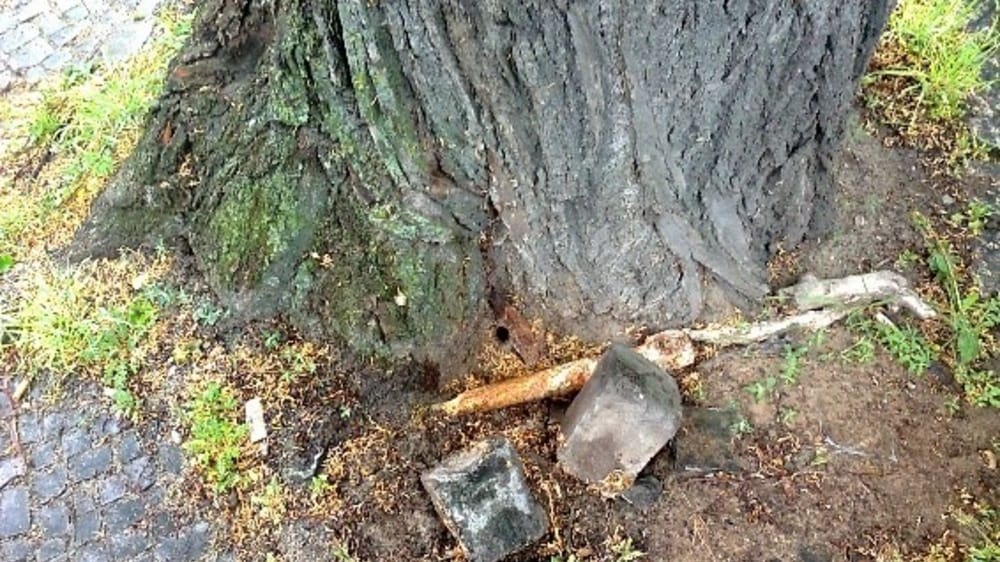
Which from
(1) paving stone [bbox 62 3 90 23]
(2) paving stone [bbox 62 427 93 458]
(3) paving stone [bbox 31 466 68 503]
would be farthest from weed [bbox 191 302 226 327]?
(1) paving stone [bbox 62 3 90 23]

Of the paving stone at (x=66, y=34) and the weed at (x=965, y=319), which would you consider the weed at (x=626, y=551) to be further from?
the paving stone at (x=66, y=34)

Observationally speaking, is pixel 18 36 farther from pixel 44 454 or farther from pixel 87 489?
pixel 87 489

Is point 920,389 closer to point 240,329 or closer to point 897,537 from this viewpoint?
point 897,537

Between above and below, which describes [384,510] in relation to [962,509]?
above

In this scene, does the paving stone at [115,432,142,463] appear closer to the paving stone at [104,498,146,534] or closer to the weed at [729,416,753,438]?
the paving stone at [104,498,146,534]

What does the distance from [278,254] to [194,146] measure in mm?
370

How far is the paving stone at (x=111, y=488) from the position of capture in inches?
109

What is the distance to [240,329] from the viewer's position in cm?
289

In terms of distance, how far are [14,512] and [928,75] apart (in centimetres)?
295

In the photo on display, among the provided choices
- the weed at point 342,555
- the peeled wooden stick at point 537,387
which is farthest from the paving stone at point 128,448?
the peeled wooden stick at point 537,387

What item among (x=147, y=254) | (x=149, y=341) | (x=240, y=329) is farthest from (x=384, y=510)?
(x=147, y=254)

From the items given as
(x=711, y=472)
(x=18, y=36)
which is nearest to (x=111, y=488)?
(x=711, y=472)

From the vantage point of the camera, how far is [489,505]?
2463 millimetres

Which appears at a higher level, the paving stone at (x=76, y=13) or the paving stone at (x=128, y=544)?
the paving stone at (x=76, y=13)
